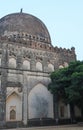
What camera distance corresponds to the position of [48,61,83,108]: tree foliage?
21.1 m

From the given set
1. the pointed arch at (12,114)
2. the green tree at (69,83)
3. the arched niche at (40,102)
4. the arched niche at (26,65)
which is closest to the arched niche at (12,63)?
the arched niche at (26,65)

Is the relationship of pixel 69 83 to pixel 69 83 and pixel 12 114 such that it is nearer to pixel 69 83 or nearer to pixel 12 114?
pixel 69 83

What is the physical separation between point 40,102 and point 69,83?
136 inches

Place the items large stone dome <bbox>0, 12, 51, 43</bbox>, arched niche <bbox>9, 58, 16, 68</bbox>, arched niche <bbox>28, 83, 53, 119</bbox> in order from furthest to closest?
large stone dome <bbox>0, 12, 51, 43</bbox> < arched niche <bbox>9, 58, 16, 68</bbox> < arched niche <bbox>28, 83, 53, 119</bbox>

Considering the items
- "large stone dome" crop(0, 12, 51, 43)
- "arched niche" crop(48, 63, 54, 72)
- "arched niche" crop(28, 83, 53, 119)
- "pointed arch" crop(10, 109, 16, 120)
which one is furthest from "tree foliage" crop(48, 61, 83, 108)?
"large stone dome" crop(0, 12, 51, 43)

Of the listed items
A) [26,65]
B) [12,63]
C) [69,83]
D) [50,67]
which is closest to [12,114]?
[12,63]

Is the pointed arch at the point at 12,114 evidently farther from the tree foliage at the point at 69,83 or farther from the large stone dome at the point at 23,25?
the large stone dome at the point at 23,25

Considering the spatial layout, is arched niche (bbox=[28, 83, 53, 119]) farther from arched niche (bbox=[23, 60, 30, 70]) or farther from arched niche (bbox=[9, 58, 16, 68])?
arched niche (bbox=[9, 58, 16, 68])

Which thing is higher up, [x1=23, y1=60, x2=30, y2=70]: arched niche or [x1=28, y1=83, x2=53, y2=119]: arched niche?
[x1=23, y1=60, x2=30, y2=70]: arched niche

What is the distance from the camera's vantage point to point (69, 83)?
22.6 m

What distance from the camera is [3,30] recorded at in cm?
2786

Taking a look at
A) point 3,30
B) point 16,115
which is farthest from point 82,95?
point 3,30

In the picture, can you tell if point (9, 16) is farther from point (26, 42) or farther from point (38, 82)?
point (38, 82)

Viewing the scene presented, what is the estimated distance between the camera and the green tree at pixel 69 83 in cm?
2114
